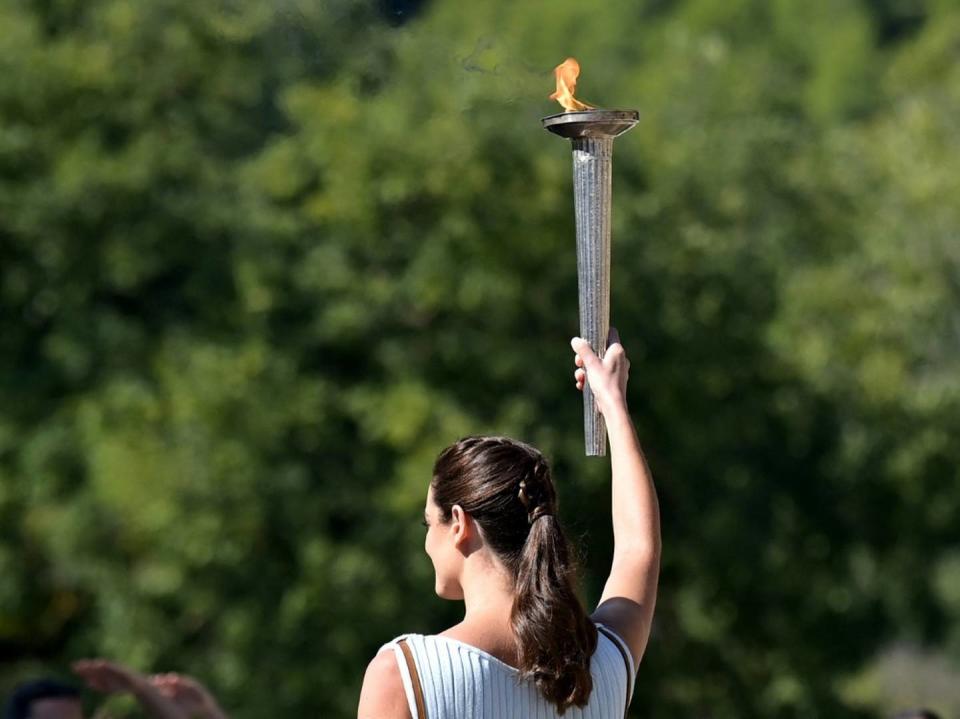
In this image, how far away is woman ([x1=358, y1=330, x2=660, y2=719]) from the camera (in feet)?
6.63

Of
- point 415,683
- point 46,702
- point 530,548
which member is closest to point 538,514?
point 530,548

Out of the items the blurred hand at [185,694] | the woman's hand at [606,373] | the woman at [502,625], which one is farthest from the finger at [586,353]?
the blurred hand at [185,694]

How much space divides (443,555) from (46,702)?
2.48 metres

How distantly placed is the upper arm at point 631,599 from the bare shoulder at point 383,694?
0.36 metres

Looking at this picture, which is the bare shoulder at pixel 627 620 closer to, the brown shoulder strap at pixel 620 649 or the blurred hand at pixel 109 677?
the brown shoulder strap at pixel 620 649

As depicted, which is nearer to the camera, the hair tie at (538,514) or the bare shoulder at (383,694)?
the bare shoulder at (383,694)

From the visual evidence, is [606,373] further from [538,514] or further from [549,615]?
[549,615]

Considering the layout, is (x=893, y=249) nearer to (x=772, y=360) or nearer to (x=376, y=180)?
(x=772, y=360)

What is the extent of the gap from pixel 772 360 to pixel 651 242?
1.53 meters

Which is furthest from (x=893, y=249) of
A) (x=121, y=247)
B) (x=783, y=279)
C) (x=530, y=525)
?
(x=530, y=525)

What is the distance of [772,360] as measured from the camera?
13430 millimetres

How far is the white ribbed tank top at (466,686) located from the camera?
2.01 meters

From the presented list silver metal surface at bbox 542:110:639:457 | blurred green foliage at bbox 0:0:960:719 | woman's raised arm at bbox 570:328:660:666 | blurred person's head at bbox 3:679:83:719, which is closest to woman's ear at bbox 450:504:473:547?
woman's raised arm at bbox 570:328:660:666

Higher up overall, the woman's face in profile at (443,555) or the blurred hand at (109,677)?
the woman's face in profile at (443,555)
